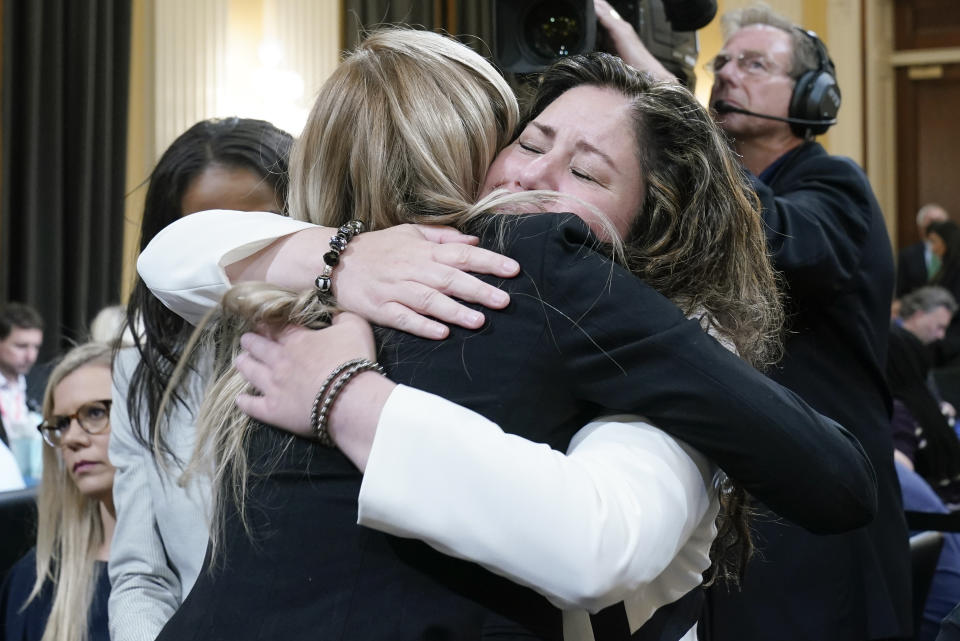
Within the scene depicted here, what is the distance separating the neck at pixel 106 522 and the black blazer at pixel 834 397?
3.53ft

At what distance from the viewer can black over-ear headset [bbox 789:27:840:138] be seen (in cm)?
222

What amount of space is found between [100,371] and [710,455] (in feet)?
5.39

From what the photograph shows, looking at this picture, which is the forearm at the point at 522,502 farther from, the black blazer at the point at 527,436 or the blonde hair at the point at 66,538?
the blonde hair at the point at 66,538

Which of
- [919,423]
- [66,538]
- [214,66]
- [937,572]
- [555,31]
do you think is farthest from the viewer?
[214,66]

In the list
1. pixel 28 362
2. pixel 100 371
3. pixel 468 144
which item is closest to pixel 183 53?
pixel 28 362

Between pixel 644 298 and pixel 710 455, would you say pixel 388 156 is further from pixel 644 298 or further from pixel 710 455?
pixel 710 455

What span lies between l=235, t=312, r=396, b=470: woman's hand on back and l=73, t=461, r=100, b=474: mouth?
1198 millimetres

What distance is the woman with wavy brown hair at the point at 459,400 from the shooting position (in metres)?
0.93

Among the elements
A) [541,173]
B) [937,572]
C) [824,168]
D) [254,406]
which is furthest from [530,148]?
[937,572]

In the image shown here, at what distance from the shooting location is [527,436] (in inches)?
37.6

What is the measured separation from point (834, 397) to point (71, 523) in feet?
4.60

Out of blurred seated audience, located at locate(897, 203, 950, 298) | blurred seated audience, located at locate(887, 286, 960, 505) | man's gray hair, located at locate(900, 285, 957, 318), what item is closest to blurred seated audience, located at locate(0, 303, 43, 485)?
blurred seated audience, located at locate(887, 286, 960, 505)

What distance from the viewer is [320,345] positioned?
39.6 inches

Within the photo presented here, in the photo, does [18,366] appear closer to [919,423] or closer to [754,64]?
[919,423]
